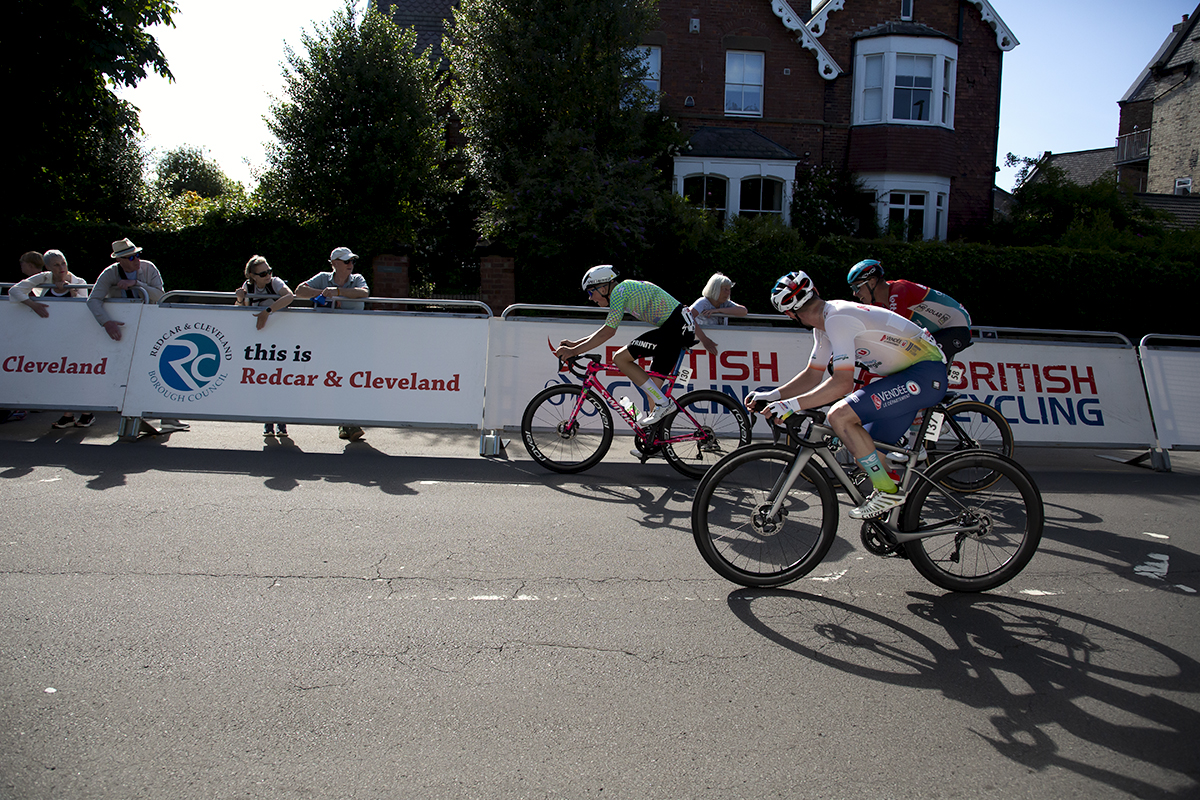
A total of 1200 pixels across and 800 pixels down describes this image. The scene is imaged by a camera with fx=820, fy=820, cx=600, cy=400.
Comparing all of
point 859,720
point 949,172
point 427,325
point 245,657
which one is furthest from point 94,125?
point 949,172

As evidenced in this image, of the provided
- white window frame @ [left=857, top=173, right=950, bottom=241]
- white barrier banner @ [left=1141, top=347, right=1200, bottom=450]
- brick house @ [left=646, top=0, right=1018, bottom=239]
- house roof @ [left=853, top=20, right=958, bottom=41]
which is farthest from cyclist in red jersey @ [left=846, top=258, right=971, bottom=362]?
house roof @ [left=853, top=20, right=958, bottom=41]

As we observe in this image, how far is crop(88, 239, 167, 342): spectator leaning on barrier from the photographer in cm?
900

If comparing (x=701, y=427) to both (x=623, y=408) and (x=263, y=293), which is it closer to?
(x=623, y=408)

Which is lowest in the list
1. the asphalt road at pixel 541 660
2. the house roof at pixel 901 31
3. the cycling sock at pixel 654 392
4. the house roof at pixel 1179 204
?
the asphalt road at pixel 541 660

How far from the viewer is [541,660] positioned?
151 inches

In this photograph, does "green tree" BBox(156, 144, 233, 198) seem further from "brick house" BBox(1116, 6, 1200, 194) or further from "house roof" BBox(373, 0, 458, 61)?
"brick house" BBox(1116, 6, 1200, 194)

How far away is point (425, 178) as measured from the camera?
16.9m

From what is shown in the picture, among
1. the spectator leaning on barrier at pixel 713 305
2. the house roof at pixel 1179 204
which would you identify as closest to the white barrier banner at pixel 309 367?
the spectator leaning on barrier at pixel 713 305

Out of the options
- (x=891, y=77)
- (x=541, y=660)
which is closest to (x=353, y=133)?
(x=541, y=660)

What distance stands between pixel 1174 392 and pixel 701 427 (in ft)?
19.3

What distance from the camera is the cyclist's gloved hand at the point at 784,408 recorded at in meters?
4.68

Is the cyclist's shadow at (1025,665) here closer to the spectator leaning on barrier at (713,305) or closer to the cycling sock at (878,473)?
the cycling sock at (878,473)

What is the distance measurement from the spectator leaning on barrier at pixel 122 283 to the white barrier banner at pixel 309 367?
1.36ft

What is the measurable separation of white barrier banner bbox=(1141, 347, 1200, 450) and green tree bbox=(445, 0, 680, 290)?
888 centimetres
